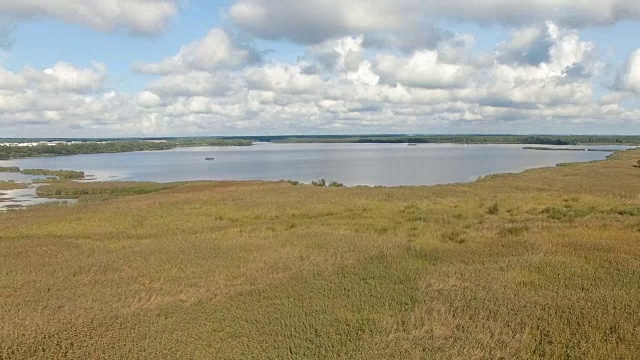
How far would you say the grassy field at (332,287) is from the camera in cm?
1123

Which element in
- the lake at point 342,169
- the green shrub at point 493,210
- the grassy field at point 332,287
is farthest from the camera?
the lake at point 342,169

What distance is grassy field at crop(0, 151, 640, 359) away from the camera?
11.2 metres

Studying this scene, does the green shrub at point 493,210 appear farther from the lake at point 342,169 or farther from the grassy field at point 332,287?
the lake at point 342,169

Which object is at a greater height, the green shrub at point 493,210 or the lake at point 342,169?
the green shrub at point 493,210

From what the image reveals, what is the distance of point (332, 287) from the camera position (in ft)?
49.6

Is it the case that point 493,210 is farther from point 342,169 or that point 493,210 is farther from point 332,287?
point 342,169

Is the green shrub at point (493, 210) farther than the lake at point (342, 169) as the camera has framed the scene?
No

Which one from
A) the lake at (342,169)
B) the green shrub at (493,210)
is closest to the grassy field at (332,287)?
the green shrub at (493,210)

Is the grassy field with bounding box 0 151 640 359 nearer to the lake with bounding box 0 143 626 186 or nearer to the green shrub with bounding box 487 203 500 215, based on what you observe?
the green shrub with bounding box 487 203 500 215

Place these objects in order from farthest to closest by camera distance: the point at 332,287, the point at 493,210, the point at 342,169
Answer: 1. the point at 342,169
2. the point at 493,210
3. the point at 332,287

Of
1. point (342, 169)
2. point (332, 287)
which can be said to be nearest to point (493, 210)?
point (332, 287)

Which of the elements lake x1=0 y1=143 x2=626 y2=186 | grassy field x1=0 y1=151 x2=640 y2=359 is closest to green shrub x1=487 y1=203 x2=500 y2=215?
grassy field x1=0 y1=151 x2=640 y2=359

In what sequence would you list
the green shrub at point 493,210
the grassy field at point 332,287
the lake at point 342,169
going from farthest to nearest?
the lake at point 342,169 < the green shrub at point 493,210 < the grassy field at point 332,287

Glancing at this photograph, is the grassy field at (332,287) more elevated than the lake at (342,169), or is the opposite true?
the grassy field at (332,287)
